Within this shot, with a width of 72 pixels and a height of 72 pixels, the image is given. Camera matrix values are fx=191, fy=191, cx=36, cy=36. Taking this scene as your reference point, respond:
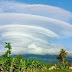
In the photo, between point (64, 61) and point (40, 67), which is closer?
point (64, 61)

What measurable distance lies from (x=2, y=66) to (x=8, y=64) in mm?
6976

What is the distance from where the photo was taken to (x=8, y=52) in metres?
116

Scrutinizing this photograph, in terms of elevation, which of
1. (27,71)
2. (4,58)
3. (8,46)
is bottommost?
(27,71)

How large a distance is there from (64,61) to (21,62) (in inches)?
2067

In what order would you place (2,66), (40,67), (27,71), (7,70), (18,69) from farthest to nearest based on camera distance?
(40,67)
(27,71)
(18,69)
(7,70)
(2,66)

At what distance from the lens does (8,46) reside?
117m

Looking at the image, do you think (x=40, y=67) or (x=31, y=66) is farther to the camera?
(x=40, y=67)

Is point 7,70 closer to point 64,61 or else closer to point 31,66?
point 31,66

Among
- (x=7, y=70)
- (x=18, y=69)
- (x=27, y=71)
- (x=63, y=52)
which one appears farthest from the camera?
(x=63, y=52)

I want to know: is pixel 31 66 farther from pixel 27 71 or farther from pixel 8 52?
pixel 8 52

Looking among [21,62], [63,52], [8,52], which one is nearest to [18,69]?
[21,62]

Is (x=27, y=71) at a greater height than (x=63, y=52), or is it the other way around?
(x=63, y=52)

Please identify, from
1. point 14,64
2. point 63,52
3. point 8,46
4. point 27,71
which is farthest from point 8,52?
point 63,52

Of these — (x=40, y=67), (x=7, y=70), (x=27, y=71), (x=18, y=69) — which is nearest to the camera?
(x=7, y=70)
